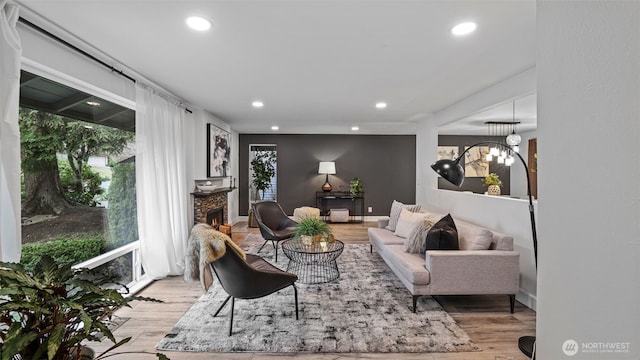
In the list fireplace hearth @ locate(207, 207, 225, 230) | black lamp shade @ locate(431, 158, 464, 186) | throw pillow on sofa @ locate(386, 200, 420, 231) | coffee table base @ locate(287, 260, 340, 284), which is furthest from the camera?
fireplace hearth @ locate(207, 207, 225, 230)

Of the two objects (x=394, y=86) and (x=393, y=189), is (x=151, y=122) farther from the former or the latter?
(x=393, y=189)

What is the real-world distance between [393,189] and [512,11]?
6.07 metres

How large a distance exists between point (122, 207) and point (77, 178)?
72cm

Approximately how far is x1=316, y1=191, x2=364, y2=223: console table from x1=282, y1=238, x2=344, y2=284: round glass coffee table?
133 inches

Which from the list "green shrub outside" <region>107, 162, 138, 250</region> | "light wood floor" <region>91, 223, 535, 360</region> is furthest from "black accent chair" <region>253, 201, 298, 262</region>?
"green shrub outside" <region>107, 162, 138, 250</region>

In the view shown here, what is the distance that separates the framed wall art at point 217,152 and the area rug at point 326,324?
2.38 metres

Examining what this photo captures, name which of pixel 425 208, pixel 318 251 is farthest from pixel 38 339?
pixel 425 208

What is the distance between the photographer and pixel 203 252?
221 centimetres

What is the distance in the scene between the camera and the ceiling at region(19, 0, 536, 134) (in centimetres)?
179

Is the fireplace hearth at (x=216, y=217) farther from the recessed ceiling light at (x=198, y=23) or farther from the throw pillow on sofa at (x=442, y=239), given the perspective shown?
the throw pillow on sofa at (x=442, y=239)

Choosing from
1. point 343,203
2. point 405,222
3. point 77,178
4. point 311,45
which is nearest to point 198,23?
point 311,45

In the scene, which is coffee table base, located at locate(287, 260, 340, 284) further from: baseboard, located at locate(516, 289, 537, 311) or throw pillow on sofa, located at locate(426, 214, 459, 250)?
baseboard, located at locate(516, 289, 537, 311)

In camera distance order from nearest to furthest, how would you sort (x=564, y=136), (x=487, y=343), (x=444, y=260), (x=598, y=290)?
(x=598, y=290) → (x=564, y=136) → (x=487, y=343) → (x=444, y=260)

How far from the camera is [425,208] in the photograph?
5242 millimetres
